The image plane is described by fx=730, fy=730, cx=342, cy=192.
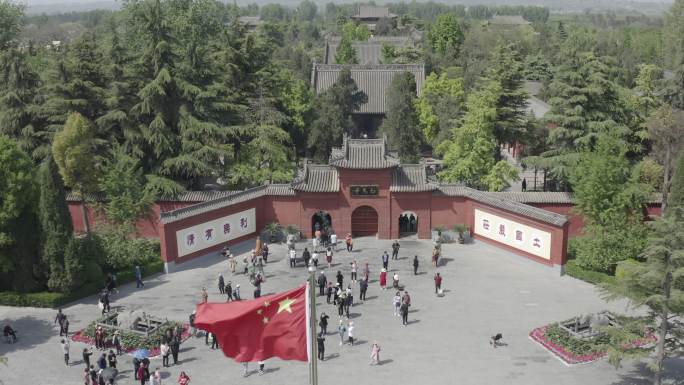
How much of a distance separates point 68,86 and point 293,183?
14379 mm

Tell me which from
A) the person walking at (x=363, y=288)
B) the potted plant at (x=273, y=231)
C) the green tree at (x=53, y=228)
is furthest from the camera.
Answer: the potted plant at (x=273, y=231)

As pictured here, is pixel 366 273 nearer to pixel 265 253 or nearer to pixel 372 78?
pixel 265 253

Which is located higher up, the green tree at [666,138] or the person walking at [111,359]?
the green tree at [666,138]

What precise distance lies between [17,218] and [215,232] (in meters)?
10.8

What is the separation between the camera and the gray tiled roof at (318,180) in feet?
140

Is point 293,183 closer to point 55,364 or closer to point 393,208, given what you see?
point 393,208

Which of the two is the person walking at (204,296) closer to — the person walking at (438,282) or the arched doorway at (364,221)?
the person walking at (438,282)

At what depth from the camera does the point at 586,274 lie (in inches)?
1411

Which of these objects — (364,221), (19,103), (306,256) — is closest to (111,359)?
(306,256)

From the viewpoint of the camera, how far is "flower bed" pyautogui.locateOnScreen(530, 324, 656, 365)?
2756 cm

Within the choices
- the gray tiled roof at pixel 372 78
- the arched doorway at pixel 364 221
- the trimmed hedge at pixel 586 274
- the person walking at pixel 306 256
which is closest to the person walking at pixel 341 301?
the person walking at pixel 306 256

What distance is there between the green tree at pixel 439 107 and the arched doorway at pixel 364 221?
9.79m

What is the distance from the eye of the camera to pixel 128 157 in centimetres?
4134

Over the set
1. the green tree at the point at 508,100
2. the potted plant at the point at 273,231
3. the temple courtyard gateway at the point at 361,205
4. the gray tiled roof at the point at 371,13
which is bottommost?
the potted plant at the point at 273,231
